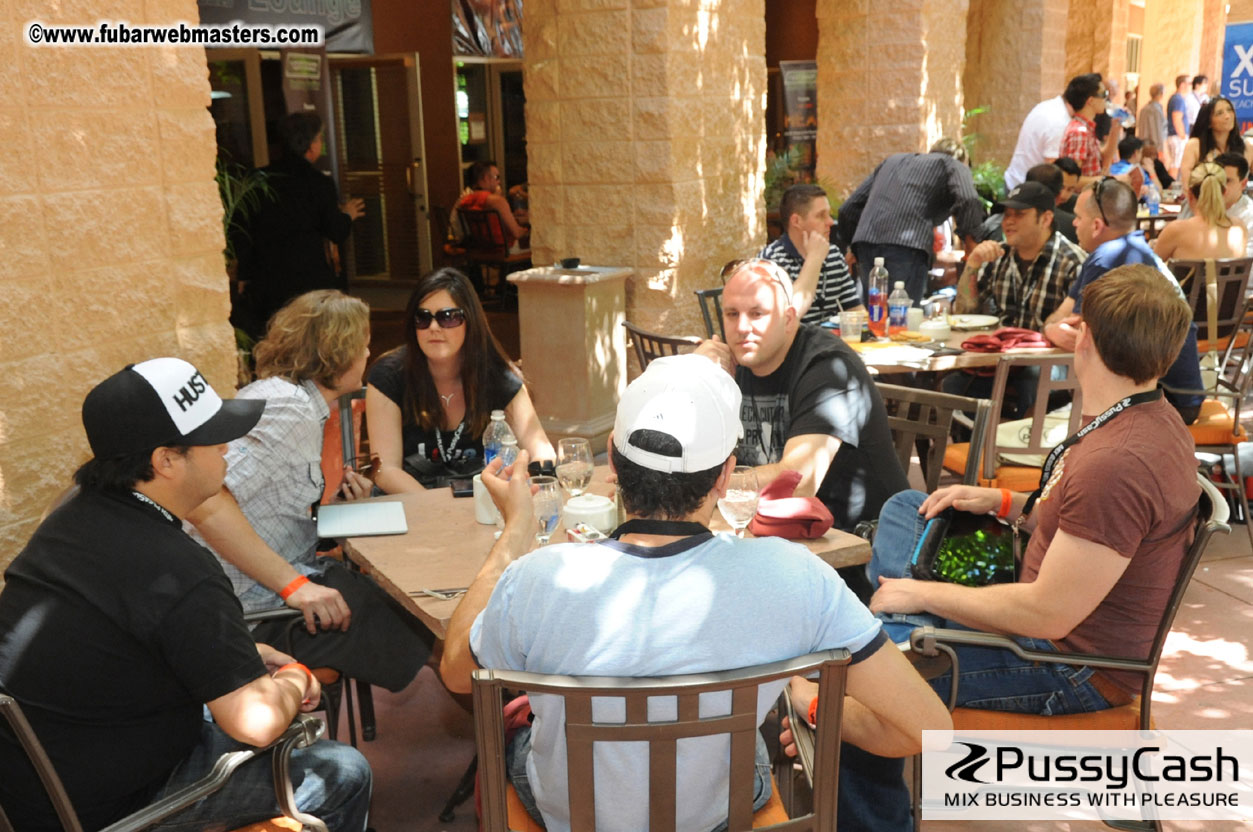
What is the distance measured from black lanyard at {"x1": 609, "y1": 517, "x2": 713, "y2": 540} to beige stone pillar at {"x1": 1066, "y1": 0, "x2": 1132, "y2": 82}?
662 inches

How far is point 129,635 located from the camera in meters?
2.14

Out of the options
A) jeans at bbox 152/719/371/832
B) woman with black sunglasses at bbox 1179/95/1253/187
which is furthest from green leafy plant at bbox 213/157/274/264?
woman with black sunglasses at bbox 1179/95/1253/187

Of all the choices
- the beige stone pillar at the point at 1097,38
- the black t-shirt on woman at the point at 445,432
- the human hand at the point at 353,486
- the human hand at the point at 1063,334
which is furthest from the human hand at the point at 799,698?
the beige stone pillar at the point at 1097,38

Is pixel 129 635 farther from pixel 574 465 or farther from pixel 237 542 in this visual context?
pixel 574 465

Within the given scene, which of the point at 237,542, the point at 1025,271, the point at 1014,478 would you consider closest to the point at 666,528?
the point at 237,542

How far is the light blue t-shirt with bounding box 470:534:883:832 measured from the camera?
180 centimetres

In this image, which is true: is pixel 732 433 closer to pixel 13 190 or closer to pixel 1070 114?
pixel 13 190

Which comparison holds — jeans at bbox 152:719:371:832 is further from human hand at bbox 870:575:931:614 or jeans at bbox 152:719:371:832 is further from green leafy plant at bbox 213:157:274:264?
green leafy plant at bbox 213:157:274:264

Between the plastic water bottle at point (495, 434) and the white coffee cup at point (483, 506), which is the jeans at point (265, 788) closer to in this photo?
the white coffee cup at point (483, 506)

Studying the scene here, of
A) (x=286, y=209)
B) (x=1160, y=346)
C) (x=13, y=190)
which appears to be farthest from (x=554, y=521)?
(x=286, y=209)

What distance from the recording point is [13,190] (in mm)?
3422

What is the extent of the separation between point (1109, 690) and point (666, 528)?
4.56 ft

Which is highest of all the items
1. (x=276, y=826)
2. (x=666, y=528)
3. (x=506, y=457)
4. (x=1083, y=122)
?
(x=1083, y=122)

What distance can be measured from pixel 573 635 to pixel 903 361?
139 inches
